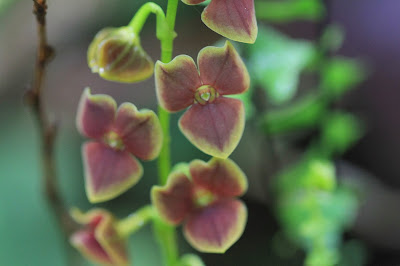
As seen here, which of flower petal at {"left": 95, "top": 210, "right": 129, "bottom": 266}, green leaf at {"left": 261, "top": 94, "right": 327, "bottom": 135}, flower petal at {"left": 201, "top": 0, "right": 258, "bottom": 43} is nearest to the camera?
flower petal at {"left": 201, "top": 0, "right": 258, "bottom": 43}

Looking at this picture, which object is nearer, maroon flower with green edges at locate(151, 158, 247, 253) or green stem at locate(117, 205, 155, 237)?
maroon flower with green edges at locate(151, 158, 247, 253)

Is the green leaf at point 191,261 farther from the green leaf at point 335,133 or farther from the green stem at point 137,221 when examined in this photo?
the green leaf at point 335,133

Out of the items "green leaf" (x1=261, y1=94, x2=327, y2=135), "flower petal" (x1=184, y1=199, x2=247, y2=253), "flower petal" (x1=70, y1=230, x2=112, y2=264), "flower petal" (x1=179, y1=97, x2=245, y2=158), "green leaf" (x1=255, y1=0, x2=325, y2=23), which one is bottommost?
"green leaf" (x1=261, y1=94, x2=327, y2=135)

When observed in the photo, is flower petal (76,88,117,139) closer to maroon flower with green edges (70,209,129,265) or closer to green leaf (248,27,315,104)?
maroon flower with green edges (70,209,129,265)

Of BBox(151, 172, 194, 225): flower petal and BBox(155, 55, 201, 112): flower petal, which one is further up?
BBox(155, 55, 201, 112): flower petal

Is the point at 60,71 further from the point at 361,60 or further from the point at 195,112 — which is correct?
the point at 195,112

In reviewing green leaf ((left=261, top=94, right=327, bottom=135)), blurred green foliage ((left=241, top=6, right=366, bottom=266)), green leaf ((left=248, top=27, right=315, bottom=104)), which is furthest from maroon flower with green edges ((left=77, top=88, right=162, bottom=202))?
green leaf ((left=261, top=94, right=327, bottom=135))

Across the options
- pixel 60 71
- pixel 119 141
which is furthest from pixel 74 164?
pixel 119 141

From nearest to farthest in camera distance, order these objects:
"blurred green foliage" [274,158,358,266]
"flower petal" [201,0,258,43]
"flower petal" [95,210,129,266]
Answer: "flower petal" [201,0,258,43] → "flower petal" [95,210,129,266] → "blurred green foliage" [274,158,358,266]
